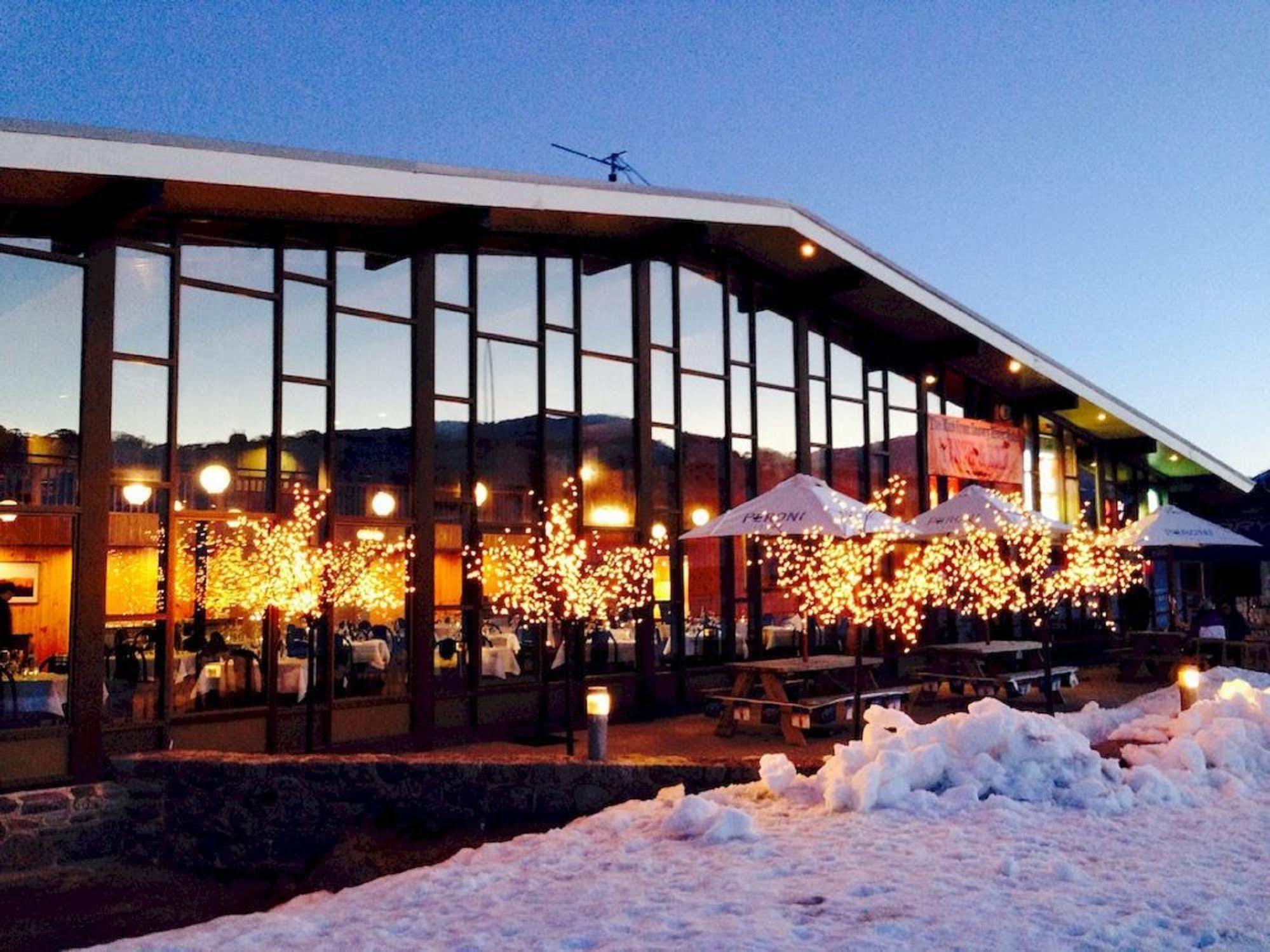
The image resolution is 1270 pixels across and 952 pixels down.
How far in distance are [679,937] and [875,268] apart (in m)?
10.1

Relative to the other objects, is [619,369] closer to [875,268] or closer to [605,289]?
[605,289]

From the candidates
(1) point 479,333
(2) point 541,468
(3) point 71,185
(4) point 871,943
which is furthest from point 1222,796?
(3) point 71,185

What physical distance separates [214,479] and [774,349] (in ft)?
23.5

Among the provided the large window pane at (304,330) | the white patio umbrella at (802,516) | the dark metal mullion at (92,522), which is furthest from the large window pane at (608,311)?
the dark metal mullion at (92,522)

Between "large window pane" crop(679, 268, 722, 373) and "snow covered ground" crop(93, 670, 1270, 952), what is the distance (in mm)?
5684

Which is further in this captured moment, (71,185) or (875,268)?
(875,268)

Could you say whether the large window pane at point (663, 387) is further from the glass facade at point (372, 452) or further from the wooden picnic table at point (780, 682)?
the wooden picnic table at point (780, 682)

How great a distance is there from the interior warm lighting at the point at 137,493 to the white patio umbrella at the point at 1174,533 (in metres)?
12.1

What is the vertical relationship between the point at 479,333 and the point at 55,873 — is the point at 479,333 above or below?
above

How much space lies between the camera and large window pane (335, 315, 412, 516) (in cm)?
1012

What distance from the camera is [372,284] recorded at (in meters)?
10.5

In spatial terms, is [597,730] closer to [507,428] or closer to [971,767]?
[971,767]

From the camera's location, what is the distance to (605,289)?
12.6 metres

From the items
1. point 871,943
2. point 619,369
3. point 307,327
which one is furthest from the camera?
point 619,369
